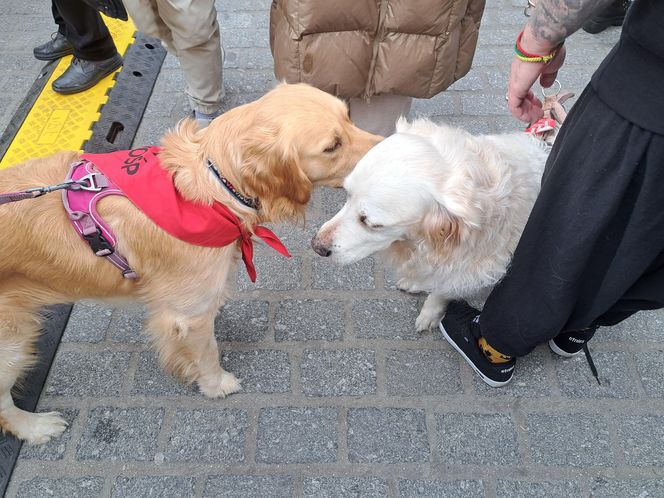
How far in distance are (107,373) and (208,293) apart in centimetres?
95

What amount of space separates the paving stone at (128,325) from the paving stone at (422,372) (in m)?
1.39

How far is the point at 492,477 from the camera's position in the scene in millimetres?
2377

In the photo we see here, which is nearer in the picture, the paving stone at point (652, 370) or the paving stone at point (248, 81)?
the paving stone at point (652, 370)

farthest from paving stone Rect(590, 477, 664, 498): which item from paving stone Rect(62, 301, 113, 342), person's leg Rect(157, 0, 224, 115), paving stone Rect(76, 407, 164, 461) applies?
person's leg Rect(157, 0, 224, 115)

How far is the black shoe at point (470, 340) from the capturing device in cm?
261

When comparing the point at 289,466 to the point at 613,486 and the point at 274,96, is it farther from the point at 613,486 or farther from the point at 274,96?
the point at 274,96

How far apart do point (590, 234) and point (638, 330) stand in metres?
1.40

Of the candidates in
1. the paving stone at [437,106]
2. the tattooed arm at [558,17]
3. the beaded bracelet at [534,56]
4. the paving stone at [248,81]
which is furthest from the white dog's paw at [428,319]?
the paving stone at [248,81]

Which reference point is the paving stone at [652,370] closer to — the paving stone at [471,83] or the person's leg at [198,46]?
the paving stone at [471,83]

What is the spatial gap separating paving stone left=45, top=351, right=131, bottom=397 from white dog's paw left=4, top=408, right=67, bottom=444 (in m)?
0.18

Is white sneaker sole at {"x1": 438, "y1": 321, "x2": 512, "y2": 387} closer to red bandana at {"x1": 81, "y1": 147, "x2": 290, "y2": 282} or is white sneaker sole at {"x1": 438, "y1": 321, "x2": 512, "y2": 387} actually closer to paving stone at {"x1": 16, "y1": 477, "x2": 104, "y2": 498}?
red bandana at {"x1": 81, "y1": 147, "x2": 290, "y2": 282}

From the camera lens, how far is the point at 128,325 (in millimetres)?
2881

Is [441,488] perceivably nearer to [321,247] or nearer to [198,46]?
[321,247]

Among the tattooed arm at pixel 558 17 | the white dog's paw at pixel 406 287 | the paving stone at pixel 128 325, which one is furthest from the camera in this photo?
the white dog's paw at pixel 406 287
